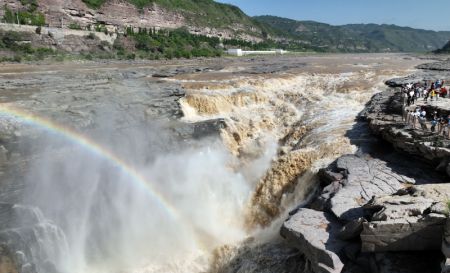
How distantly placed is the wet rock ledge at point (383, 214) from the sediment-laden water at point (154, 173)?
1241mm

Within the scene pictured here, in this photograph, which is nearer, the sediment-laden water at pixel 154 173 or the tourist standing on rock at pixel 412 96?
the sediment-laden water at pixel 154 173

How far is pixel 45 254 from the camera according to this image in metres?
10.6

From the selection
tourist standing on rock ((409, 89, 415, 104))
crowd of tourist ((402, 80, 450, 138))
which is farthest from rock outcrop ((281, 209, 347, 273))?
tourist standing on rock ((409, 89, 415, 104))

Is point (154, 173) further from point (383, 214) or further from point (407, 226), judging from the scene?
point (407, 226)

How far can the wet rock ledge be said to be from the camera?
7.71 metres

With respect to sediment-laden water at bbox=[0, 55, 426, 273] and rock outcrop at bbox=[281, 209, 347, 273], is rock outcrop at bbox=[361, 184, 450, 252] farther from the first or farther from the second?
sediment-laden water at bbox=[0, 55, 426, 273]

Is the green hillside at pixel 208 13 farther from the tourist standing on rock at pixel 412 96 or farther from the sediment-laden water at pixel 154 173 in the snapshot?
the tourist standing on rock at pixel 412 96

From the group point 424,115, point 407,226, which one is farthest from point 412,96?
point 407,226

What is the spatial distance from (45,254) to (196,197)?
6.04 meters

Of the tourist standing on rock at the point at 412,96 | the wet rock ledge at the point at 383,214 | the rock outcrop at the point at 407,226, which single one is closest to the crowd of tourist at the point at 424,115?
the tourist standing on rock at the point at 412,96

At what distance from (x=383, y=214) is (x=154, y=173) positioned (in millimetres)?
9494

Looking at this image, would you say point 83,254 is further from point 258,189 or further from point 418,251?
point 418,251

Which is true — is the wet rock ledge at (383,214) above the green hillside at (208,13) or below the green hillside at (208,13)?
below

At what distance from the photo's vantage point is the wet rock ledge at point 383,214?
7.71m
